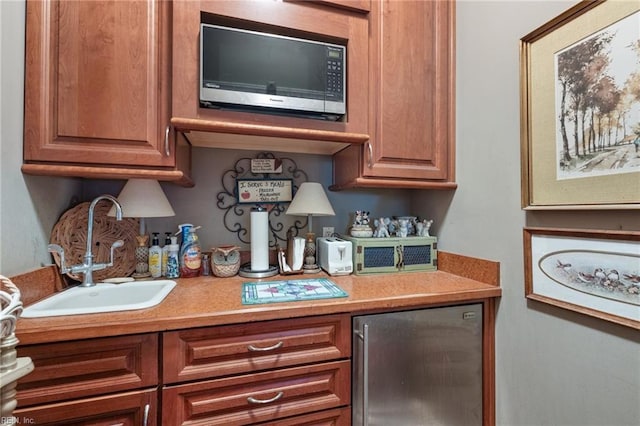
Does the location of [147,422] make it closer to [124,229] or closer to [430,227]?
[124,229]

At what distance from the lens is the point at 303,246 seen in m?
1.42

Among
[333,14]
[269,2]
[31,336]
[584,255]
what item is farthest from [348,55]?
[31,336]

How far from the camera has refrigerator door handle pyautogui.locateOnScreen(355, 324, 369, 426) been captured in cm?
99

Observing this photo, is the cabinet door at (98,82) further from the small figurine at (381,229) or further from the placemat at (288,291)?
the small figurine at (381,229)

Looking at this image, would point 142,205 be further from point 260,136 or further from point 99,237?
point 260,136

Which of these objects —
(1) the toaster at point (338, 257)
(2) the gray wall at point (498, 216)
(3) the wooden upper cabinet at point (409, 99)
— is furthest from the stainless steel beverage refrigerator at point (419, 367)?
(3) the wooden upper cabinet at point (409, 99)

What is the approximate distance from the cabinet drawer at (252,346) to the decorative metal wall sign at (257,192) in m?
0.68

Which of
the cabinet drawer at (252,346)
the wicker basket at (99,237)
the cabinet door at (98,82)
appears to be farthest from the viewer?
the wicker basket at (99,237)

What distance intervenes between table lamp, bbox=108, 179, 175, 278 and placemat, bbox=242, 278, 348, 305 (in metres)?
0.54

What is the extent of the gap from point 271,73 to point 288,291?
89 cm

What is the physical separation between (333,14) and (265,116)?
56 cm

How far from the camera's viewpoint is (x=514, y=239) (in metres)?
1.10

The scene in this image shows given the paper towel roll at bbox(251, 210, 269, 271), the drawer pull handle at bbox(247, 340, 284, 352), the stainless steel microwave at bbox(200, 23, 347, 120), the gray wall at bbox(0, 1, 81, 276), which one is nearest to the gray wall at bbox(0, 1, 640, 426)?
the gray wall at bbox(0, 1, 81, 276)

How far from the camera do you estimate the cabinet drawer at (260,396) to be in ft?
2.76
